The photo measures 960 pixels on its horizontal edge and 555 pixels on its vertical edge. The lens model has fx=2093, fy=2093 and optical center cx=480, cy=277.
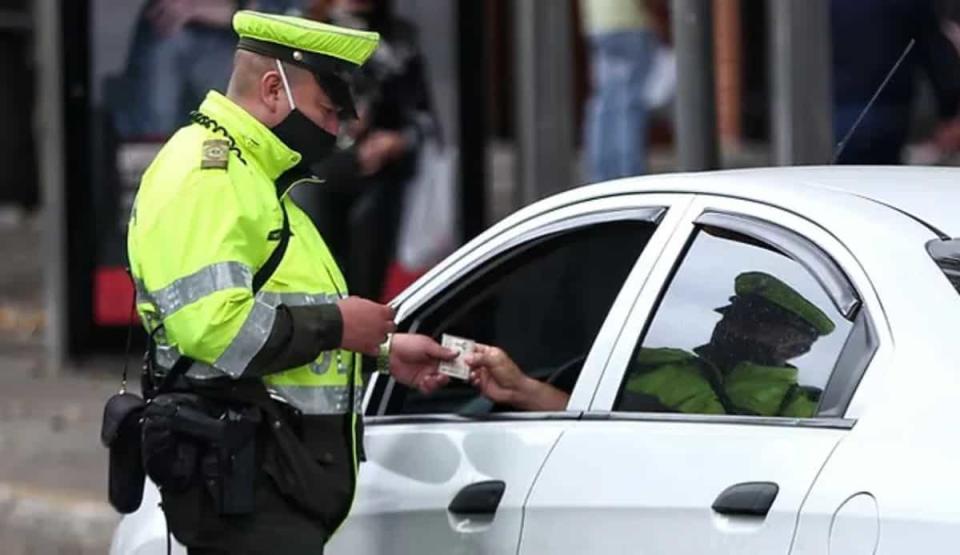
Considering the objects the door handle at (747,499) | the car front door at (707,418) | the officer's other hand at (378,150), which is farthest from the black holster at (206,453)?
the officer's other hand at (378,150)

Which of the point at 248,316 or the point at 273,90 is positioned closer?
the point at 248,316

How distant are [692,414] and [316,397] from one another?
0.75 m

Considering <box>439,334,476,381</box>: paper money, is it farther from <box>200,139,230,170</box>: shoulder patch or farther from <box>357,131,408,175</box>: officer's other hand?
<box>357,131,408,175</box>: officer's other hand

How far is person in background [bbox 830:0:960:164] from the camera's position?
793 centimetres

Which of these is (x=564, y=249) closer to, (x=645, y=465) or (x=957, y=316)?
(x=645, y=465)

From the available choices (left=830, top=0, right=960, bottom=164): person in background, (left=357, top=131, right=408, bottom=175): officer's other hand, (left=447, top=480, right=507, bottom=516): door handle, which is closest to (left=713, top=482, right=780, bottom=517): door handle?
(left=447, top=480, right=507, bottom=516): door handle

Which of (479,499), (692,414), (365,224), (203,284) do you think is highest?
(203,284)

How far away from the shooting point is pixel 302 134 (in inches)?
168

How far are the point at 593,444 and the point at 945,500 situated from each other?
0.97 meters

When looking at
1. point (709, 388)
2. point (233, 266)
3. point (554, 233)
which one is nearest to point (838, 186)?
point (709, 388)

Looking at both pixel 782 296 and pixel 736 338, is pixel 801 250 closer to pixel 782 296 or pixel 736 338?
pixel 782 296

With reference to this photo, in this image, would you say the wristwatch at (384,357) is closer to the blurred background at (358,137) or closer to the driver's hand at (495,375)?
the driver's hand at (495,375)

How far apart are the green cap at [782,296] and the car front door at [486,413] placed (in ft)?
0.77

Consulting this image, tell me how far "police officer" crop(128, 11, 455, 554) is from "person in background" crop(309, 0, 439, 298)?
6537 mm
